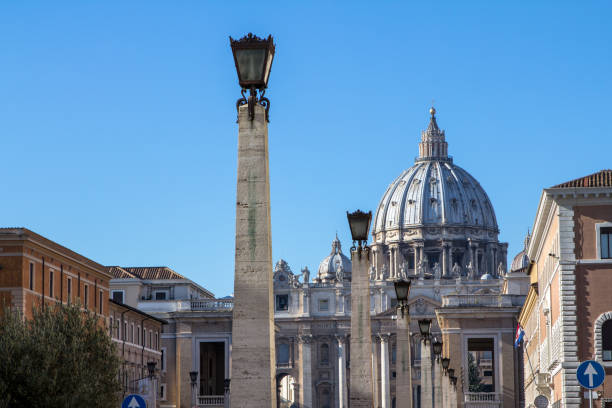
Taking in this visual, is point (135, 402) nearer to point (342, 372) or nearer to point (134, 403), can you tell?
point (134, 403)

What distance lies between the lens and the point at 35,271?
56938 mm

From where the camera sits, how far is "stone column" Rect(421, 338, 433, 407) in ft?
131

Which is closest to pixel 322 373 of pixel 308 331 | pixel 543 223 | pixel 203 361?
pixel 308 331

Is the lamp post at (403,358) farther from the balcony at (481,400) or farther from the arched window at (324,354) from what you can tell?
the arched window at (324,354)

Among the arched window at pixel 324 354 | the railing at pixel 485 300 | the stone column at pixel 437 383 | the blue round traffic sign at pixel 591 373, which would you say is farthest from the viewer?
the arched window at pixel 324 354

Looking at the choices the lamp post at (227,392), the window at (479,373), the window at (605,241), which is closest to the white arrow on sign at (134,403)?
the window at (605,241)

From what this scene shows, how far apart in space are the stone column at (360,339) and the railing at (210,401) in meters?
74.6

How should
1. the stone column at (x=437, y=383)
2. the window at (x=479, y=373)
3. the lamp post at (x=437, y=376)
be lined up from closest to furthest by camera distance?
1. the lamp post at (x=437, y=376)
2. the stone column at (x=437, y=383)
3. the window at (x=479, y=373)

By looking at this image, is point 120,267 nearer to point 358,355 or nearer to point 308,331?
point 308,331

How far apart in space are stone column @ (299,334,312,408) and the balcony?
6779cm

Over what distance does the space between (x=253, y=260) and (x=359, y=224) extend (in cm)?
1095

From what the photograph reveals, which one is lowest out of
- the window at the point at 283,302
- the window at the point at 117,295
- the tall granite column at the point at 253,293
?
the tall granite column at the point at 253,293

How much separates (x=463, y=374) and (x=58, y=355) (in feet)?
221

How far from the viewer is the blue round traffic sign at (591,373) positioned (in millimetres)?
24094
